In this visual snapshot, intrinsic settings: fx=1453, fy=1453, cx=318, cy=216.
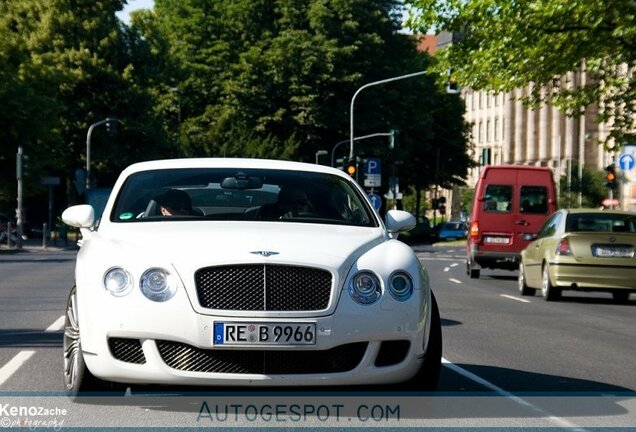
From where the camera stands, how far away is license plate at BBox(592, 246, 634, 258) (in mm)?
21750

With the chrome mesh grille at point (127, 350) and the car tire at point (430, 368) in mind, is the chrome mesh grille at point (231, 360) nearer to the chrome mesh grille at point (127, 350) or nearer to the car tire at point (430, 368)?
the chrome mesh grille at point (127, 350)

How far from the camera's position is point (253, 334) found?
7.68m

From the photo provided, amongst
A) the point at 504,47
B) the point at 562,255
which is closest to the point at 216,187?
the point at 562,255

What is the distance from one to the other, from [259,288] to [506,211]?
25261 mm

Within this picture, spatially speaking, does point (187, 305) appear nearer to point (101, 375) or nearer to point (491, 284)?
point (101, 375)

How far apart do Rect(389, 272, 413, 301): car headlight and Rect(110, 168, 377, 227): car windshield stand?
1114 mm

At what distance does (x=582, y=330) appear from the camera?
1582 cm

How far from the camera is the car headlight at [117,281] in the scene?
25.9 feet

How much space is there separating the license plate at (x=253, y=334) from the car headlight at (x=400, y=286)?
0.65 metres

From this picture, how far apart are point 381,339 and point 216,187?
2.14 m

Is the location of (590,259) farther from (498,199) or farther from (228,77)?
(228,77)

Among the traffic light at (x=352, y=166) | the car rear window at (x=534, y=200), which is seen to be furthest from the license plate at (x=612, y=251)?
the traffic light at (x=352, y=166)

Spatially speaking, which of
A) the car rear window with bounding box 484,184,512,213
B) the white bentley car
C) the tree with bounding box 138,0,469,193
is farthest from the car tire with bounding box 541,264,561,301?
the tree with bounding box 138,0,469,193
